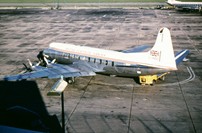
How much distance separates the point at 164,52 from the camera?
29266 millimetres

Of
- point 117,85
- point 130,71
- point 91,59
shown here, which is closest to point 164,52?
point 130,71

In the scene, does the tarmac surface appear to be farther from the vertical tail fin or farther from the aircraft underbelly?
the vertical tail fin

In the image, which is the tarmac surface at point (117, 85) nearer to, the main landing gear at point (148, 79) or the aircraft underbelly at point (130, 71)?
the main landing gear at point (148, 79)

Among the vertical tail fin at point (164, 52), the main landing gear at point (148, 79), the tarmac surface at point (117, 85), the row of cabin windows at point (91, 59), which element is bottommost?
the tarmac surface at point (117, 85)

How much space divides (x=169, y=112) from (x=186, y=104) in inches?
97.4

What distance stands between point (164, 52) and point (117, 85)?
6.32 m

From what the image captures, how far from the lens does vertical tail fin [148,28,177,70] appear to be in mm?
29156

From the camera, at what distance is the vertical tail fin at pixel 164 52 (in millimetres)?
29156

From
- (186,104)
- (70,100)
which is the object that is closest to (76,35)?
(70,100)

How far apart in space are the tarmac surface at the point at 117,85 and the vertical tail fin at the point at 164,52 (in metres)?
2.96

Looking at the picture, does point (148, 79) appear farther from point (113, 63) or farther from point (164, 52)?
point (113, 63)

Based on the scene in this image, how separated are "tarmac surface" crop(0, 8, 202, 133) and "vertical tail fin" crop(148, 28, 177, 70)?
9.72 ft

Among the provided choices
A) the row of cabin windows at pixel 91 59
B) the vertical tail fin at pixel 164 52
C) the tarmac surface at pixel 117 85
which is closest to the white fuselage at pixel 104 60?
the row of cabin windows at pixel 91 59

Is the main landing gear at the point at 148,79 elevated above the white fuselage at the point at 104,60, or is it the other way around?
the white fuselage at the point at 104,60
